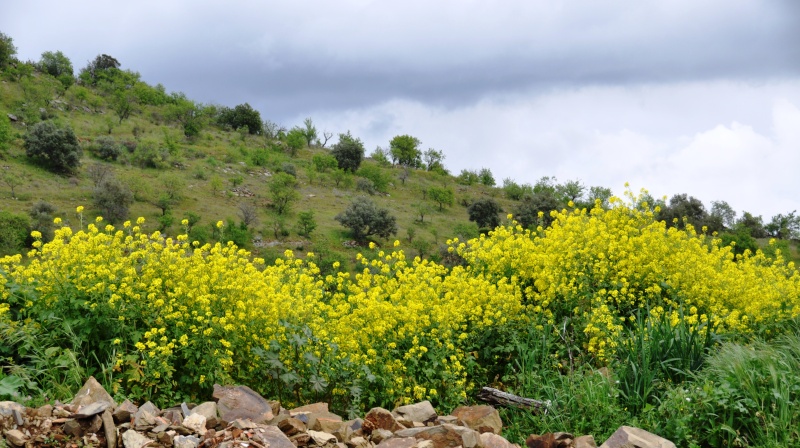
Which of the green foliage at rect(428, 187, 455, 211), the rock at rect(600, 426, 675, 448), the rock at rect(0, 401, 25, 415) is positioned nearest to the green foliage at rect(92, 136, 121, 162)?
the green foliage at rect(428, 187, 455, 211)

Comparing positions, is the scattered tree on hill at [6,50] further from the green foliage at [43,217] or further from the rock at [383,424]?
the rock at [383,424]

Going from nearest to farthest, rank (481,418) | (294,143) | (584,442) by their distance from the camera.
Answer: (584,442)
(481,418)
(294,143)

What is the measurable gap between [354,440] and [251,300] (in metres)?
1.85

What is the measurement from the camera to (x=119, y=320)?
219 inches

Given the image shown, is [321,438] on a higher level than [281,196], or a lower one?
lower

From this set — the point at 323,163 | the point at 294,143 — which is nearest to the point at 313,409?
the point at 323,163

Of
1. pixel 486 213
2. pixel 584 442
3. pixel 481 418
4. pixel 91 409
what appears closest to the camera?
pixel 91 409

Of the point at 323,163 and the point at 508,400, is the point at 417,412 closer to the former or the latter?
the point at 508,400

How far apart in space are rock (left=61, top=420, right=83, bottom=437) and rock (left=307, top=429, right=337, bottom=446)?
1519 millimetres

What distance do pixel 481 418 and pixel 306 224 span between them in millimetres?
32935

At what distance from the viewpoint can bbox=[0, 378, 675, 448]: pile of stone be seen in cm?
444

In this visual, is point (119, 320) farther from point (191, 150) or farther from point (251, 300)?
point (191, 150)

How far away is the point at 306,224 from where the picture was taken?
38.2 m

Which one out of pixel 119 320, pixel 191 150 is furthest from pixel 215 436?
pixel 191 150
